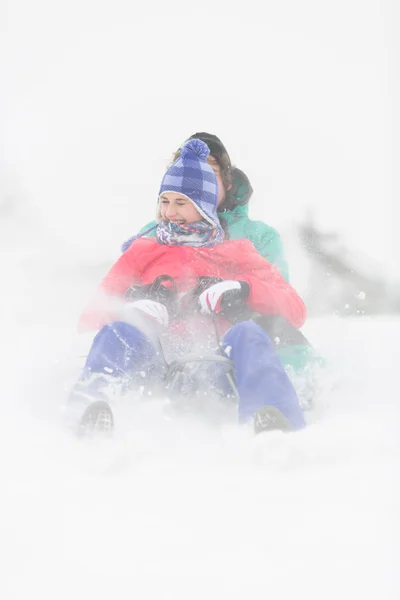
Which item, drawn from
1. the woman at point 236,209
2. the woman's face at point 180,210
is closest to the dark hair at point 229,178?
the woman at point 236,209

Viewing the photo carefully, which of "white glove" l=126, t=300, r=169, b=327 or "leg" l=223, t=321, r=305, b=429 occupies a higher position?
"white glove" l=126, t=300, r=169, b=327

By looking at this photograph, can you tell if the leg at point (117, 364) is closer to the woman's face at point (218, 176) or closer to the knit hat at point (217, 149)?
the woman's face at point (218, 176)

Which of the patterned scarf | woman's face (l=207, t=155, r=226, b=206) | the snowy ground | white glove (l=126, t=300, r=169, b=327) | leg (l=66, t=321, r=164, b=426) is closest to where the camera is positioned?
the snowy ground

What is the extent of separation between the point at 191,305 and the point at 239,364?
43cm

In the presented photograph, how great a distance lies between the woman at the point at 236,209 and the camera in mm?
2537

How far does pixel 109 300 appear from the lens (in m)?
2.15

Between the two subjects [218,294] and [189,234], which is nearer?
[218,294]

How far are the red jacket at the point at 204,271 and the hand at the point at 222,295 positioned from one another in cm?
5

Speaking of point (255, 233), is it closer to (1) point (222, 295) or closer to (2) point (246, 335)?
(1) point (222, 295)

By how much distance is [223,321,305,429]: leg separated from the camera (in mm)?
1558

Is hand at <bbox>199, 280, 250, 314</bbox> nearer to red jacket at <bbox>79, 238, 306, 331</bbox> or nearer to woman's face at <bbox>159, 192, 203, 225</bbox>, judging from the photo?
red jacket at <bbox>79, 238, 306, 331</bbox>

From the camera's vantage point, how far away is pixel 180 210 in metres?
2.22

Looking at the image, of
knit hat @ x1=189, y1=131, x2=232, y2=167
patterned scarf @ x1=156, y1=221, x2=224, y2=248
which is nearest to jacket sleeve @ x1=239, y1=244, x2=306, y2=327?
patterned scarf @ x1=156, y1=221, x2=224, y2=248

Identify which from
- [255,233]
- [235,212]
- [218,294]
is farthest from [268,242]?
[218,294]
